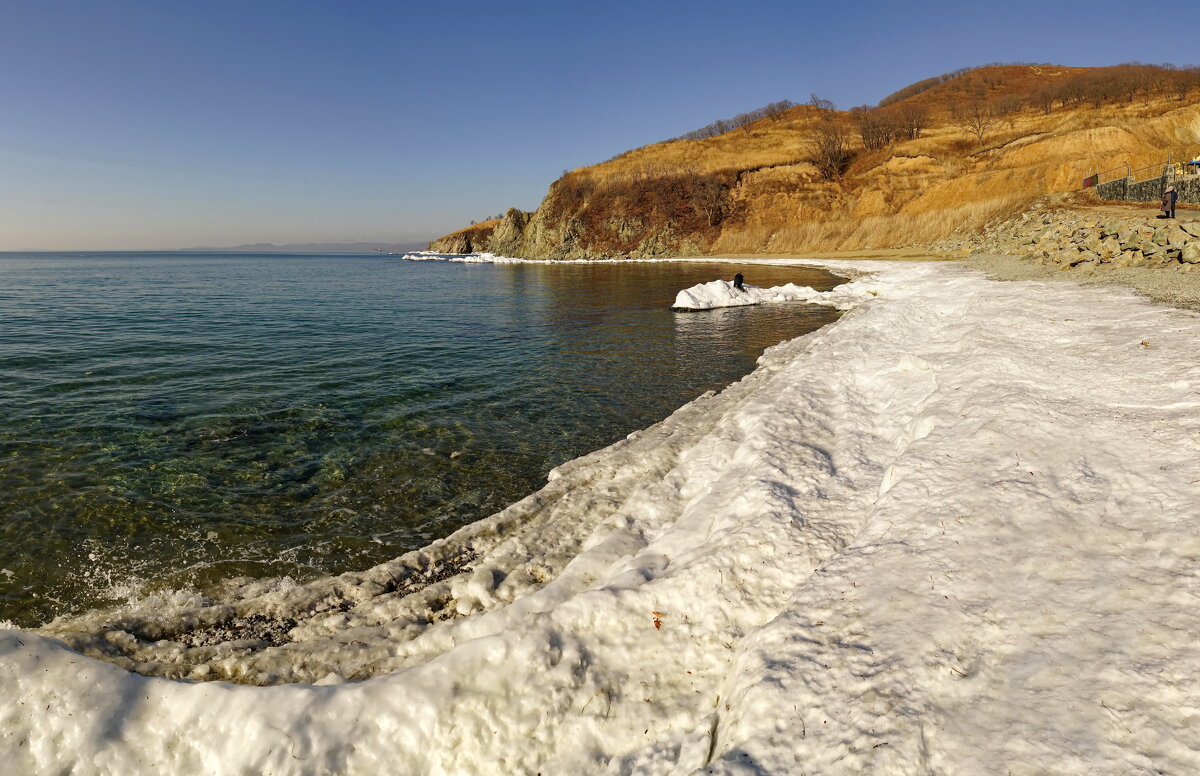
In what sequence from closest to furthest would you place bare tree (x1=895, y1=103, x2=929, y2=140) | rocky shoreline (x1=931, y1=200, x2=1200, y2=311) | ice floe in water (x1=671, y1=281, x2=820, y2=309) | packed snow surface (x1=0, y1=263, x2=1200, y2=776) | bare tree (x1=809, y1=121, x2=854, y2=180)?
packed snow surface (x1=0, y1=263, x2=1200, y2=776), rocky shoreline (x1=931, y1=200, x2=1200, y2=311), ice floe in water (x1=671, y1=281, x2=820, y2=309), bare tree (x1=809, y1=121, x2=854, y2=180), bare tree (x1=895, y1=103, x2=929, y2=140)

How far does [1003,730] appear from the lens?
2393 millimetres

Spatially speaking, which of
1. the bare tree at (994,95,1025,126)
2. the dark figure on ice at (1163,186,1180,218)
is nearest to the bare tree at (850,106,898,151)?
the bare tree at (994,95,1025,126)

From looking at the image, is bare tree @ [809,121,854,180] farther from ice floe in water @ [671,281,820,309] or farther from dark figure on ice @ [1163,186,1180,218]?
ice floe in water @ [671,281,820,309]

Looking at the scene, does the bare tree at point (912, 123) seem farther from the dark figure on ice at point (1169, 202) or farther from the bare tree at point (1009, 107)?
the dark figure on ice at point (1169, 202)

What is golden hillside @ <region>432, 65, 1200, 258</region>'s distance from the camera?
5053 cm

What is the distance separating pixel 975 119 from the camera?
77000mm

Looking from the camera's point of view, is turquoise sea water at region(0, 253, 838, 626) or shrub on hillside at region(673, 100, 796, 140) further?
shrub on hillside at region(673, 100, 796, 140)

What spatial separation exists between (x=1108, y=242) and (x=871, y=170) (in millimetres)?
59194

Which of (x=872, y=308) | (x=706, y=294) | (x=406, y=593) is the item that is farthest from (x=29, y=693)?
(x=706, y=294)

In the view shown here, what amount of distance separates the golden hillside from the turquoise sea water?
46.4 m

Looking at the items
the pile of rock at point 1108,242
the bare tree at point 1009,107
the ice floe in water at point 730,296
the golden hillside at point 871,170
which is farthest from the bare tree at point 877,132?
the ice floe in water at point 730,296

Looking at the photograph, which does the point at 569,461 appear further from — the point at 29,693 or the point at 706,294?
the point at 706,294

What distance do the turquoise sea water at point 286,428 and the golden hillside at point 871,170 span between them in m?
46.4

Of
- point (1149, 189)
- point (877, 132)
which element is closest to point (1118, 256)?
point (1149, 189)
